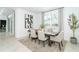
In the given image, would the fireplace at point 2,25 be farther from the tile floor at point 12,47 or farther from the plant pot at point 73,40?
the plant pot at point 73,40

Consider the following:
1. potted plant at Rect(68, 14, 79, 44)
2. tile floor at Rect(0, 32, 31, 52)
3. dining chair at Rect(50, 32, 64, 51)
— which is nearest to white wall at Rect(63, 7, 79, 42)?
potted plant at Rect(68, 14, 79, 44)

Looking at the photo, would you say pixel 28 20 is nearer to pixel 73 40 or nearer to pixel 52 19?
pixel 52 19

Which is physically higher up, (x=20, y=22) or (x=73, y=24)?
(x=20, y=22)

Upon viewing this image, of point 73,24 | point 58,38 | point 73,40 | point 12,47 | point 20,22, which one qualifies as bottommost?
point 12,47

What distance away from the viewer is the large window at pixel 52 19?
3.78 m

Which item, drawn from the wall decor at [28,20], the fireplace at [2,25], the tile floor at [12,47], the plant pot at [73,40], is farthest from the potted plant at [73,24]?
the fireplace at [2,25]

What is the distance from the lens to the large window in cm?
378

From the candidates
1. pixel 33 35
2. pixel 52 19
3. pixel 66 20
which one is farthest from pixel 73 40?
pixel 33 35

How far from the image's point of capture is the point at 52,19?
3.80 meters

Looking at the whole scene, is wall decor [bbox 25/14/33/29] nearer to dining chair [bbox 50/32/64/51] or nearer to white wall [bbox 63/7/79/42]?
dining chair [bbox 50/32/64/51]

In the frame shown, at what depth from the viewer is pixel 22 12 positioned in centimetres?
525
